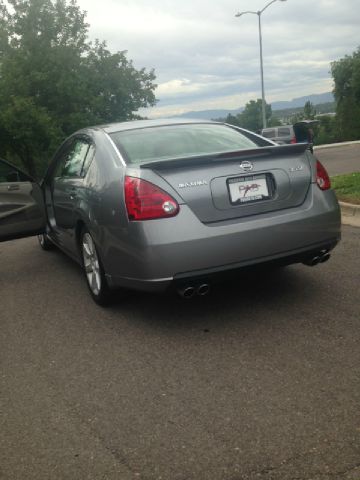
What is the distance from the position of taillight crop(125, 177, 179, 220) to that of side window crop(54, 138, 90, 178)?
1396 mm

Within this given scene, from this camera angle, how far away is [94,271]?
477 centimetres

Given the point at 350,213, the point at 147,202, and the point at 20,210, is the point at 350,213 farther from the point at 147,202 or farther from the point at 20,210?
the point at 147,202

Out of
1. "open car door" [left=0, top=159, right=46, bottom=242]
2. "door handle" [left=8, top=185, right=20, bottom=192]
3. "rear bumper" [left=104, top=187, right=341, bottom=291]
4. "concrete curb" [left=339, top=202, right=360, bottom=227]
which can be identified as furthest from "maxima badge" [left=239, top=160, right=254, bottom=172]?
"concrete curb" [left=339, top=202, right=360, bottom=227]

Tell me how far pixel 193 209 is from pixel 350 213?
188 inches

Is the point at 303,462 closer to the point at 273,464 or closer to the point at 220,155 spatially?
the point at 273,464

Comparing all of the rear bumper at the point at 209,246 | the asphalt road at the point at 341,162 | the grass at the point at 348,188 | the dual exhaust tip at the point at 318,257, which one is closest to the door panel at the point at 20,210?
the rear bumper at the point at 209,246

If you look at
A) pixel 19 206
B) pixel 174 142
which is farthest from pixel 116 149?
pixel 19 206

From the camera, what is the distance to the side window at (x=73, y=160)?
5152mm

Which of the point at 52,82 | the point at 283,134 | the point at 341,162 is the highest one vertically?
the point at 52,82

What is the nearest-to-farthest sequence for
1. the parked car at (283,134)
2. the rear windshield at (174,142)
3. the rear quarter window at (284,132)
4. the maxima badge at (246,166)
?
the maxima badge at (246,166), the rear windshield at (174,142), the parked car at (283,134), the rear quarter window at (284,132)

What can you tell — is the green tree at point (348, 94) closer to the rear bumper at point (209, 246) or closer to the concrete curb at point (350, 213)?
the concrete curb at point (350, 213)

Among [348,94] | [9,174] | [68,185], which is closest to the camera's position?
[68,185]

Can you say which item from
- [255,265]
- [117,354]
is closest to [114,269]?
[117,354]

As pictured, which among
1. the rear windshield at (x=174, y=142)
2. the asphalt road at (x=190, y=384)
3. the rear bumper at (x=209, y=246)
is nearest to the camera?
the asphalt road at (x=190, y=384)
